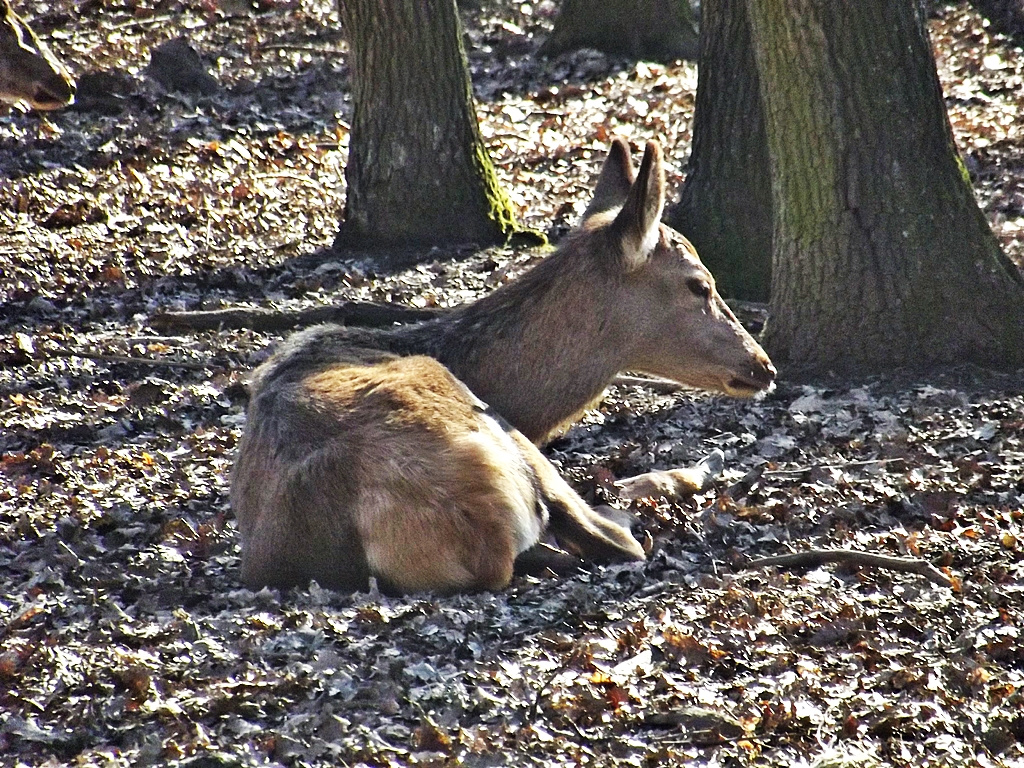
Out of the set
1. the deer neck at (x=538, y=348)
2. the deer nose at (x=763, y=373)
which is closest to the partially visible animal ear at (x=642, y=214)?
the deer neck at (x=538, y=348)

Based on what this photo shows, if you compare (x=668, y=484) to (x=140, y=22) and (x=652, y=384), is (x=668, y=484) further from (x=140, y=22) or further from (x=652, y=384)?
(x=140, y=22)

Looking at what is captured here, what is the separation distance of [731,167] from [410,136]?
2.80 meters

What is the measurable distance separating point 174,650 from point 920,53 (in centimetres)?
511

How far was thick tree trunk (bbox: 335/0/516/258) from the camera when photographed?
10.8m

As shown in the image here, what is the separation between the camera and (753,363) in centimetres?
696

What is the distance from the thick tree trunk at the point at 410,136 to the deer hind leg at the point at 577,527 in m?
5.29

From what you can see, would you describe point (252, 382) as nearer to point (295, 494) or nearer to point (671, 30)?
point (295, 494)

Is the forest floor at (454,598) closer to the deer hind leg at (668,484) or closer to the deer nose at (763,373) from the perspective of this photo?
the deer hind leg at (668,484)

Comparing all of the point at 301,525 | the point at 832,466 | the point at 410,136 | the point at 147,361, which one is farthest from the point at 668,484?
the point at 410,136

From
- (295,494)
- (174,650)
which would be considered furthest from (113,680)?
(295,494)

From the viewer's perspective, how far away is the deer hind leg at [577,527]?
18.7 feet

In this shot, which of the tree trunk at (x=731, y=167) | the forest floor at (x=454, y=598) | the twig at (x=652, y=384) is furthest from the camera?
the tree trunk at (x=731, y=167)

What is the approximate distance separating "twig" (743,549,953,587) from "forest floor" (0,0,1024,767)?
0.05 metres

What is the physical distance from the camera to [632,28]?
1602cm
